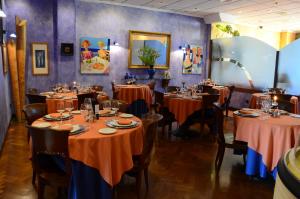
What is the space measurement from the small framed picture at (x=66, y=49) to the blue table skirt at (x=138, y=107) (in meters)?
Result: 2.30

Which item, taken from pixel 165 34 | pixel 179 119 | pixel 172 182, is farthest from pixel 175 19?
pixel 172 182

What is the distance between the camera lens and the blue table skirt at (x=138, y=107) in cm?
683

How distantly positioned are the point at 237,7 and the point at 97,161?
6.80 m

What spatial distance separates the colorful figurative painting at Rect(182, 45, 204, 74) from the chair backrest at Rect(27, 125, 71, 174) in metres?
7.41

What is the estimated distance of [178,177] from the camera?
3545mm

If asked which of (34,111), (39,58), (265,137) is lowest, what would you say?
(265,137)

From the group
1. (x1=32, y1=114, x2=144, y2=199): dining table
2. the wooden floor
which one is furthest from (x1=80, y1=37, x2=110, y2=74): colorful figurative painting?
(x1=32, y1=114, x2=144, y2=199): dining table

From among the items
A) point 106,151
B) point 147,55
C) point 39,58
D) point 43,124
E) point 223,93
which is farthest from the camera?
point 147,55

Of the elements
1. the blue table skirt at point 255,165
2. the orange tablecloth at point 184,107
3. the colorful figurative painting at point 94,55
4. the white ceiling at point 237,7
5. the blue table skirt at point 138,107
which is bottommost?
the blue table skirt at point 255,165

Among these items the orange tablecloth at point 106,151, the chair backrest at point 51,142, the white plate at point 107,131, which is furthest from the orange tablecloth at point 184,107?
the chair backrest at point 51,142

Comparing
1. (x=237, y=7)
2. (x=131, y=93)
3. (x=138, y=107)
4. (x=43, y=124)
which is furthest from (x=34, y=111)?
(x=237, y=7)

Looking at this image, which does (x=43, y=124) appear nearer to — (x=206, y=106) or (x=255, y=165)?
(x=255, y=165)

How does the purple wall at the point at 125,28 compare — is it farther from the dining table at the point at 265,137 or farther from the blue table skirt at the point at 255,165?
the blue table skirt at the point at 255,165

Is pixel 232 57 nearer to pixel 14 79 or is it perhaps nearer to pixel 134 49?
pixel 134 49
